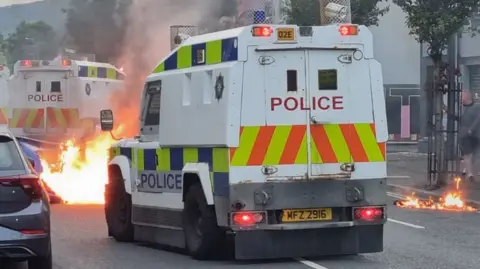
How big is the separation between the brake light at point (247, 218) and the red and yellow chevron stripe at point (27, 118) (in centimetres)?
1167

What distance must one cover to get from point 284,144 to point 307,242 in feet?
3.39

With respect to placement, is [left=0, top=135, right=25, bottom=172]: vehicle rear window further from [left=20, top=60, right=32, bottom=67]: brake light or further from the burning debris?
[left=20, top=60, right=32, bottom=67]: brake light

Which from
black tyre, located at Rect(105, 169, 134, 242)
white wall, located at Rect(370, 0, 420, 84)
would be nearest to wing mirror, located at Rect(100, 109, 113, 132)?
black tyre, located at Rect(105, 169, 134, 242)

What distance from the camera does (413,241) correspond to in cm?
1327

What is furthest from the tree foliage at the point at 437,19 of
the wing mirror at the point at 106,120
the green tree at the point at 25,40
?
the green tree at the point at 25,40

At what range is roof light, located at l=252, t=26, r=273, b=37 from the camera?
11125 mm

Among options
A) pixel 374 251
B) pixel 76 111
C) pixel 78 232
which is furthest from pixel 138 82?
pixel 374 251

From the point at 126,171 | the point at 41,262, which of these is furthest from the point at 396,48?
the point at 41,262

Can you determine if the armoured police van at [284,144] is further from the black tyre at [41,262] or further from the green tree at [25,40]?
the green tree at [25,40]

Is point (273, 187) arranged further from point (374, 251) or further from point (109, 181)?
point (109, 181)

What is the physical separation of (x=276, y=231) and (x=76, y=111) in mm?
11421

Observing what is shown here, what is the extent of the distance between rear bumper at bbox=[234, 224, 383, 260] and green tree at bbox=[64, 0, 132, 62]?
14.9 metres

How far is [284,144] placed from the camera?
11.2m

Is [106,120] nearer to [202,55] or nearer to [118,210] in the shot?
[118,210]
